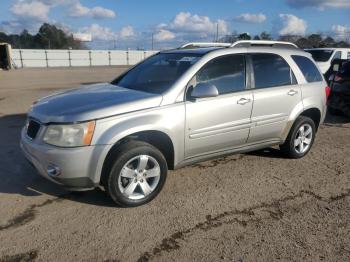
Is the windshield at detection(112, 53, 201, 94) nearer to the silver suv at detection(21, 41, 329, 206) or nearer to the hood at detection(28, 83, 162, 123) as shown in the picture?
the silver suv at detection(21, 41, 329, 206)

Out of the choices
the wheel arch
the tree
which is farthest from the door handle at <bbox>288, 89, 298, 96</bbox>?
the tree

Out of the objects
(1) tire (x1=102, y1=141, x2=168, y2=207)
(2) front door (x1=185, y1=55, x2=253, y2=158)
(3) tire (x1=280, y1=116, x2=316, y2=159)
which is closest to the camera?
(1) tire (x1=102, y1=141, x2=168, y2=207)

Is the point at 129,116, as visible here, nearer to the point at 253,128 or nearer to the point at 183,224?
the point at 183,224

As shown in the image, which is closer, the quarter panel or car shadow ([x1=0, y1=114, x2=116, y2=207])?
car shadow ([x1=0, y1=114, x2=116, y2=207])

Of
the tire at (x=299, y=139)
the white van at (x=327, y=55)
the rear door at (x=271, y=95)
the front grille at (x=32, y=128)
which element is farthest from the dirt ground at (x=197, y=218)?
the white van at (x=327, y=55)

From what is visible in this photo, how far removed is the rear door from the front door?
0.57 ft

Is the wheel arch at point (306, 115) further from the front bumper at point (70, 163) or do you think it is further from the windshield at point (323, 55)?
the windshield at point (323, 55)

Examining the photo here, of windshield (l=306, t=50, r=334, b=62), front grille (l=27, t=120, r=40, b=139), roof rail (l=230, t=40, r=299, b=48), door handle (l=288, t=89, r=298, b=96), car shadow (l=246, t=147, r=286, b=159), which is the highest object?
roof rail (l=230, t=40, r=299, b=48)

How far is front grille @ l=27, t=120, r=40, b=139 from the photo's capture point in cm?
416

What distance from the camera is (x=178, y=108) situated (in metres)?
4.43

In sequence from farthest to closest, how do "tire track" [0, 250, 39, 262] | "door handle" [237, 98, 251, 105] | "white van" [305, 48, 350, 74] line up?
"white van" [305, 48, 350, 74] < "door handle" [237, 98, 251, 105] < "tire track" [0, 250, 39, 262]

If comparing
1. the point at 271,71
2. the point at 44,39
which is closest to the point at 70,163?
the point at 271,71

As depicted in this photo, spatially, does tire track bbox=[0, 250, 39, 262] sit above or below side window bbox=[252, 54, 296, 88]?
below

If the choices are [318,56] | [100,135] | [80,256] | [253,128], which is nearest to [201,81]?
[253,128]
